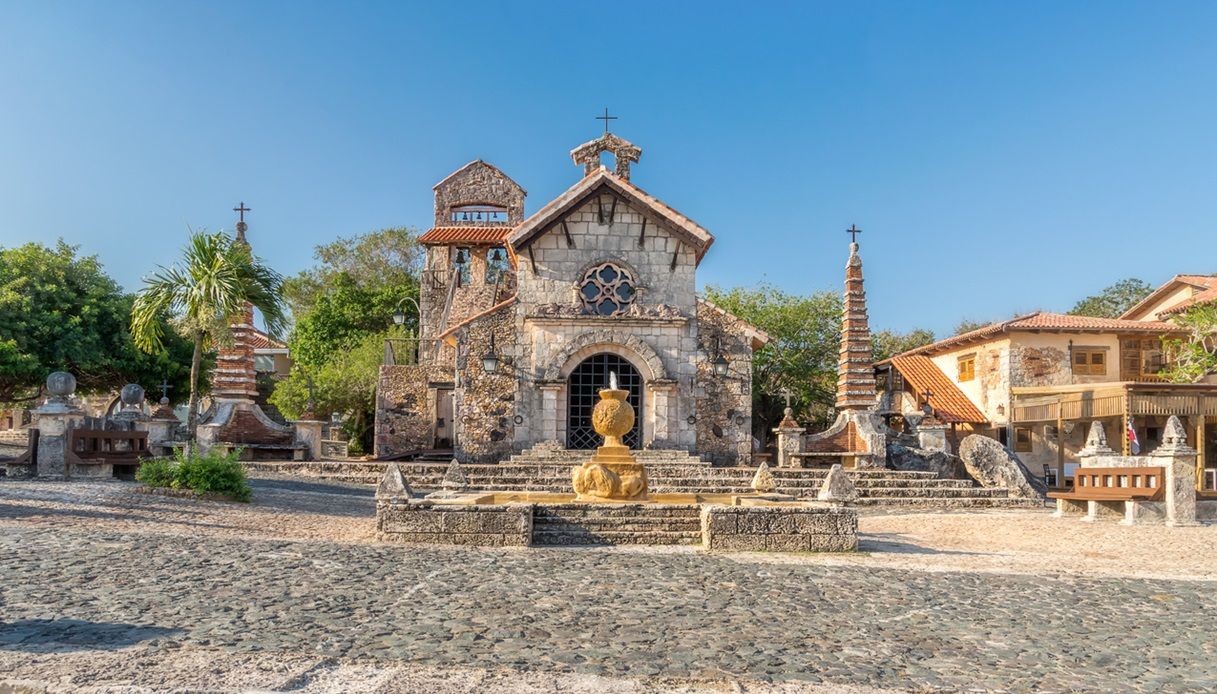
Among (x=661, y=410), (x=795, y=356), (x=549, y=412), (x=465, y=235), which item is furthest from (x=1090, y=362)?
(x=465, y=235)

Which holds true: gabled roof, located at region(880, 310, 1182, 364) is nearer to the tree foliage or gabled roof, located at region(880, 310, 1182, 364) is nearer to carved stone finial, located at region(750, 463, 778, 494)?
carved stone finial, located at region(750, 463, 778, 494)

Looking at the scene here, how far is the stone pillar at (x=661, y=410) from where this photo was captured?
2139 centimetres

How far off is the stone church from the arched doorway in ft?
0.09

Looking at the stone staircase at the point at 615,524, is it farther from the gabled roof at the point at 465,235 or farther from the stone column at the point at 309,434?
the gabled roof at the point at 465,235

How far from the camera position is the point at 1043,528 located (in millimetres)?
14758

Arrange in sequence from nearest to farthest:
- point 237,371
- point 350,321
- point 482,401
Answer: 1. point 482,401
2. point 237,371
3. point 350,321

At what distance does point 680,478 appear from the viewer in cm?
1886

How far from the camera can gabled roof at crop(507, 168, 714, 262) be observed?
21.6m

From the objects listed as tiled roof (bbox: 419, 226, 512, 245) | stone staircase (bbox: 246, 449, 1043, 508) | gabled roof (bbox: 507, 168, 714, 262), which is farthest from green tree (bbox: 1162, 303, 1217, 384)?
tiled roof (bbox: 419, 226, 512, 245)

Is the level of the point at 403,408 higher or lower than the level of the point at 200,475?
higher

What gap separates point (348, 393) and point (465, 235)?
7883 millimetres

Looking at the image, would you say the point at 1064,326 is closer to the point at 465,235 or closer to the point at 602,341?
the point at 602,341

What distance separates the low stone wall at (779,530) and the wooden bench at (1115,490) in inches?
296

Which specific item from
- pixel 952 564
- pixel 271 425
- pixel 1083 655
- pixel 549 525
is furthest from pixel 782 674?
pixel 271 425
